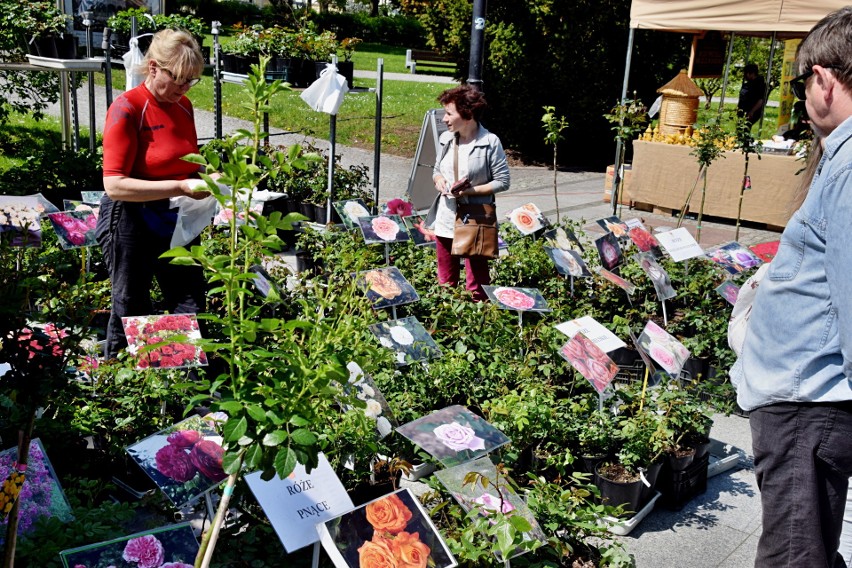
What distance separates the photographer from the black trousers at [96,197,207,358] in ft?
11.2

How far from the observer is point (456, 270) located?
16.4ft

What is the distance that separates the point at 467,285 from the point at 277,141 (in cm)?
782

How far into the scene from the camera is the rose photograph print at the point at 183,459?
8.05 ft

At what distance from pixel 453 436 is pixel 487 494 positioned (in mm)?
278

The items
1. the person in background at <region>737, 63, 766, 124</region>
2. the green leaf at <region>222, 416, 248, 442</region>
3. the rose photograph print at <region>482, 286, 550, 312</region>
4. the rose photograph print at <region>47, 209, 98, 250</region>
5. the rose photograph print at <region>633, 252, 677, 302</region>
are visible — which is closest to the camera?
the green leaf at <region>222, 416, 248, 442</region>

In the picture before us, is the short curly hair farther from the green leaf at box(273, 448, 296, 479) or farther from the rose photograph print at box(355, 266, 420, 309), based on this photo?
the green leaf at box(273, 448, 296, 479)

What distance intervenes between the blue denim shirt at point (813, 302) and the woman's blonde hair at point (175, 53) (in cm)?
234

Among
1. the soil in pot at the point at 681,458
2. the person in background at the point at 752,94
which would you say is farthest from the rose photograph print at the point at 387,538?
the person in background at the point at 752,94

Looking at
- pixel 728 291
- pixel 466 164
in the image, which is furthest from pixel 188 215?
pixel 728 291

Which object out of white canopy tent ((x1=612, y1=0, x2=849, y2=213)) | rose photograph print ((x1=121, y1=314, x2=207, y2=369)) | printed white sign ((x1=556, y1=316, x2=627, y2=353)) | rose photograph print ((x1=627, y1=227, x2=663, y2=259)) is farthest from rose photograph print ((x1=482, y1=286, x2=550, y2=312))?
white canopy tent ((x1=612, y1=0, x2=849, y2=213))

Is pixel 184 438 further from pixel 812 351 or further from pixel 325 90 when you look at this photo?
pixel 325 90

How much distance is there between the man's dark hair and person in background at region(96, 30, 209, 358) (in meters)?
2.26

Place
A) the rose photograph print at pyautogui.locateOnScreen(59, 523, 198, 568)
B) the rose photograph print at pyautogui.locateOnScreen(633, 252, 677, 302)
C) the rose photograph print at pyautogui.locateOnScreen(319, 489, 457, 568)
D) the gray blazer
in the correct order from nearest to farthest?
the rose photograph print at pyautogui.locateOnScreen(59, 523, 198, 568) < the rose photograph print at pyautogui.locateOnScreen(319, 489, 457, 568) < the gray blazer < the rose photograph print at pyautogui.locateOnScreen(633, 252, 677, 302)

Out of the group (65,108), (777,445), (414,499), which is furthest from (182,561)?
(65,108)
